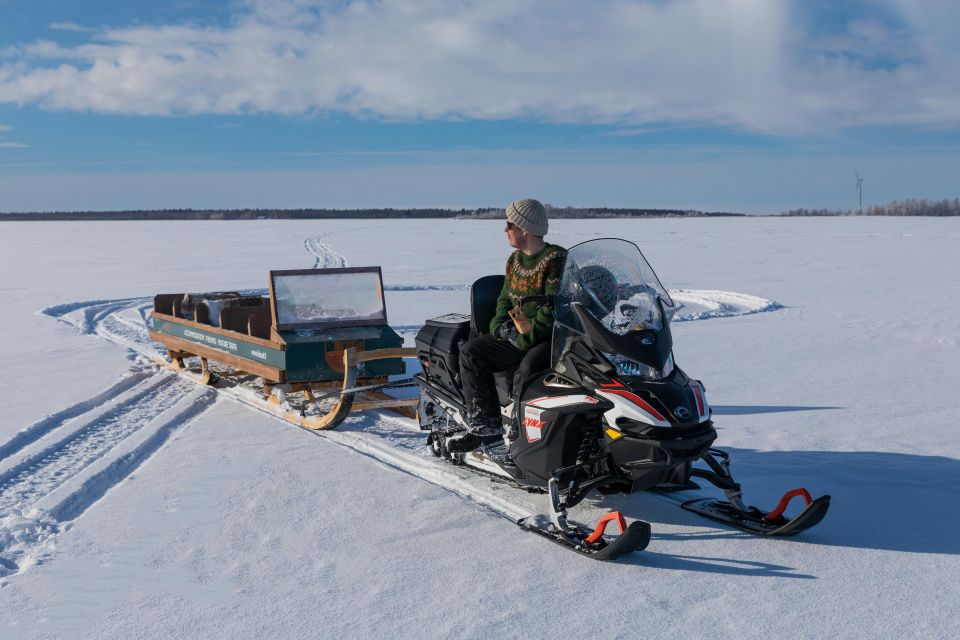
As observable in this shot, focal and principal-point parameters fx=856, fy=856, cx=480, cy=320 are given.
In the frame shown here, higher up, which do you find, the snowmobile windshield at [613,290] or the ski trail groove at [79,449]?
the snowmobile windshield at [613,290]

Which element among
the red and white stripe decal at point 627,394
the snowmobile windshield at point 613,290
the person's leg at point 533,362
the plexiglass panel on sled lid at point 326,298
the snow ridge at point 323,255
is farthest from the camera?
the snow ridge at point 323,255

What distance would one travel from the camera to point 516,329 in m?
4.51

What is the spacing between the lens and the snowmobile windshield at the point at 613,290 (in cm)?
391

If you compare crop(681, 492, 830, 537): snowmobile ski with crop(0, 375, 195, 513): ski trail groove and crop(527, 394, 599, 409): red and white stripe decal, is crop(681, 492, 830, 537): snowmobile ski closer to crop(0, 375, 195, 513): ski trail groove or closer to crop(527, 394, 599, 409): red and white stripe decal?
crop(527, 394, 599, 409): red and white stripe decal

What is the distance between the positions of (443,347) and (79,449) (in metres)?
2.40

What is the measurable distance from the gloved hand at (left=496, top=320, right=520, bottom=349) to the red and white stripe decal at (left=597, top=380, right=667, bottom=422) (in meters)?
0.78

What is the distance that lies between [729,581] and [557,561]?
0.71 meters

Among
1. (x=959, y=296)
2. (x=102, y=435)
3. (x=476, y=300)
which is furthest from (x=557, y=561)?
→ (x=959, y=296)

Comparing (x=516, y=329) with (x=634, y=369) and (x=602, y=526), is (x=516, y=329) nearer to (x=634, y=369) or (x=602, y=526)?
(x=634, y=369)

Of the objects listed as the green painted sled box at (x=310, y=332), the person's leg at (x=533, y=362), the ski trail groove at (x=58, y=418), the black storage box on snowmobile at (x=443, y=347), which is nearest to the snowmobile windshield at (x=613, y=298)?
the person's leg at (x=533, y=362)

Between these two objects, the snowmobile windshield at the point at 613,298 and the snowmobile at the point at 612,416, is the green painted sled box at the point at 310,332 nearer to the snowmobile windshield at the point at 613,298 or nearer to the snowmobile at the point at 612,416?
the snowmobile at the point at 612,416

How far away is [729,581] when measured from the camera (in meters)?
3.45

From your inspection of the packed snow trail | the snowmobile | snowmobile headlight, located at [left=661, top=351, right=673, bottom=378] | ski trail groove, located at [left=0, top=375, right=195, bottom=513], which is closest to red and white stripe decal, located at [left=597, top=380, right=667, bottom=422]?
the snowmobile

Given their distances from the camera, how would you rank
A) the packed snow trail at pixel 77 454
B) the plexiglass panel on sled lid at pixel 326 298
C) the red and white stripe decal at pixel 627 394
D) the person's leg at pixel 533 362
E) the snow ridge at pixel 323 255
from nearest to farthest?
the red and white stripe decal at pixel 627 394, the packed snow trail at pixel 77 454, the person's leg at pixel 533 362, the plexiglass panel on sled lid at pixel 326 298, the snow ridge at pixel 323 255
